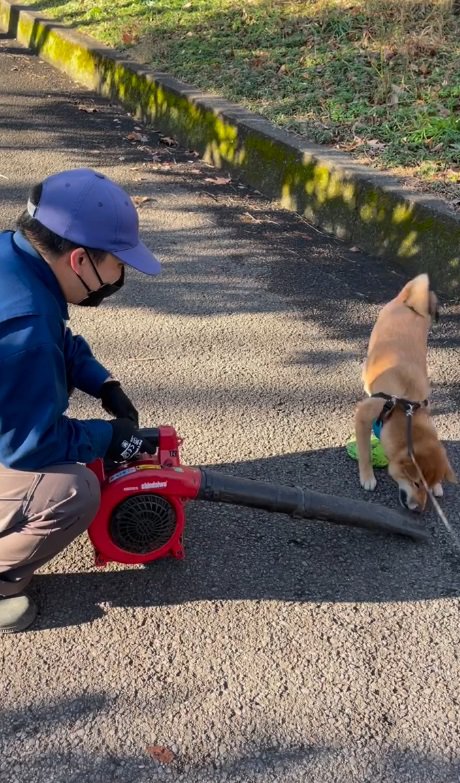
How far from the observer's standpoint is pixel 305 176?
589cm

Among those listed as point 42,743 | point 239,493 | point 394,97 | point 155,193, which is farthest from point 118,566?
point 394,97

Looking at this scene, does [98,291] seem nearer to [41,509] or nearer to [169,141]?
[41,509]

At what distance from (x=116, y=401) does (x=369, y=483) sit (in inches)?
47.3

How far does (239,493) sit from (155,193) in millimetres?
3982

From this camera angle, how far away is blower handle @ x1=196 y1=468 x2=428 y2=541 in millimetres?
2740

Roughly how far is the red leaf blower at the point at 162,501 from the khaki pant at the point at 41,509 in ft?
0.43

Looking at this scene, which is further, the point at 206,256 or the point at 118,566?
the point at 206,256

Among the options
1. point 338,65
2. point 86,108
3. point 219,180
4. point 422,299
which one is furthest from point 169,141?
point 422,299

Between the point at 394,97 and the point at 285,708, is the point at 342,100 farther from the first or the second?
the point at 285,708

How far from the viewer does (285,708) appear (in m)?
2.38

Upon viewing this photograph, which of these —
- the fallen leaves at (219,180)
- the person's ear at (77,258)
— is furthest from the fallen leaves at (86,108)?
the person's ear at (77,258)

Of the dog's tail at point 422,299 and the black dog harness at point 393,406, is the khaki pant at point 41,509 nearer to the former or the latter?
the black dog harness at point 393,406

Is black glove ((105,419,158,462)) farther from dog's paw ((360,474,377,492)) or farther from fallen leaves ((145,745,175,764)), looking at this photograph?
dog's paw ((360,474,377,492))

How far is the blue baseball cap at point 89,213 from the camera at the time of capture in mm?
2260
